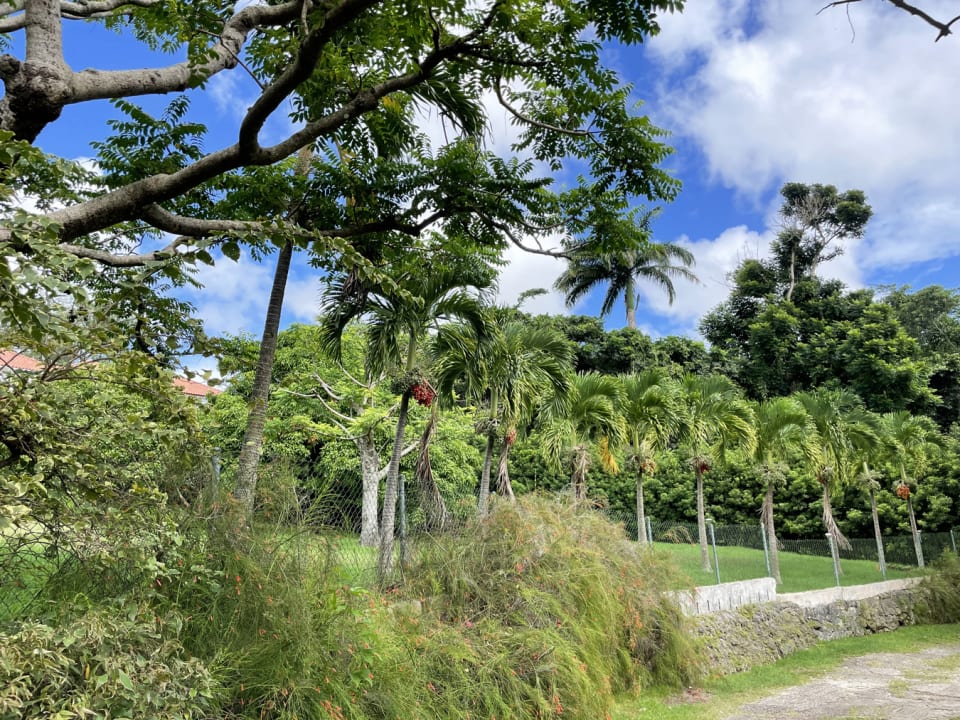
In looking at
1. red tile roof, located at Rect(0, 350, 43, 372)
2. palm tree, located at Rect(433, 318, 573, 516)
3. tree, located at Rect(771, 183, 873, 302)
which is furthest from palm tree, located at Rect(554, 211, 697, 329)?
red tile roof, located at Rect(0, 350, 43, 372)

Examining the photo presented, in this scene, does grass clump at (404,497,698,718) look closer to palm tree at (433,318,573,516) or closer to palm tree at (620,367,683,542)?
palm tree at (433,318,573,516)

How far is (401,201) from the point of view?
7133mm

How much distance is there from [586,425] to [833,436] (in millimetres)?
6956

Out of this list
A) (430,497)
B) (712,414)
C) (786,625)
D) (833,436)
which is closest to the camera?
(430,497)

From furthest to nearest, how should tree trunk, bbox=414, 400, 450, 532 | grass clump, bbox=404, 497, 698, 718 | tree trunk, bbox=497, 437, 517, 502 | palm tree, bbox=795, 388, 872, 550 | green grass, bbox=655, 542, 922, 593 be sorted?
palm tree, bbox=795, 388, 872, 550
green grass, bbox=655, 542, 922, 593
tree trunk, bbox=497, 437, 517, 502
tree trunk, bbox=414, 400, 450, 532
grass clump, bbox=404, 497, 698, 718

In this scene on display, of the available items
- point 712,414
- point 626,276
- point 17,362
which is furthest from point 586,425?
point 626,276

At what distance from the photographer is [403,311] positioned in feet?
27.7

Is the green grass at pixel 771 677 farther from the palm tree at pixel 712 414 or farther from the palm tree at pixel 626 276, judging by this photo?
the palm tree at pixel 626 276

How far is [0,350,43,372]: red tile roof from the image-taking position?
3.11 m

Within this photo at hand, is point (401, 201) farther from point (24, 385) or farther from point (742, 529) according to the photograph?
point (742, 529)

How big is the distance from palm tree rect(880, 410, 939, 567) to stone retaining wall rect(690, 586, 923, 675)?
370cm

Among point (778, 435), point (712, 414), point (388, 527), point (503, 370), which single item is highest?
point (712, 414)

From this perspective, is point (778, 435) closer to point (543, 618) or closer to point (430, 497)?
point (430, 497)

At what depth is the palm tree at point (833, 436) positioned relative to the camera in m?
16.8
